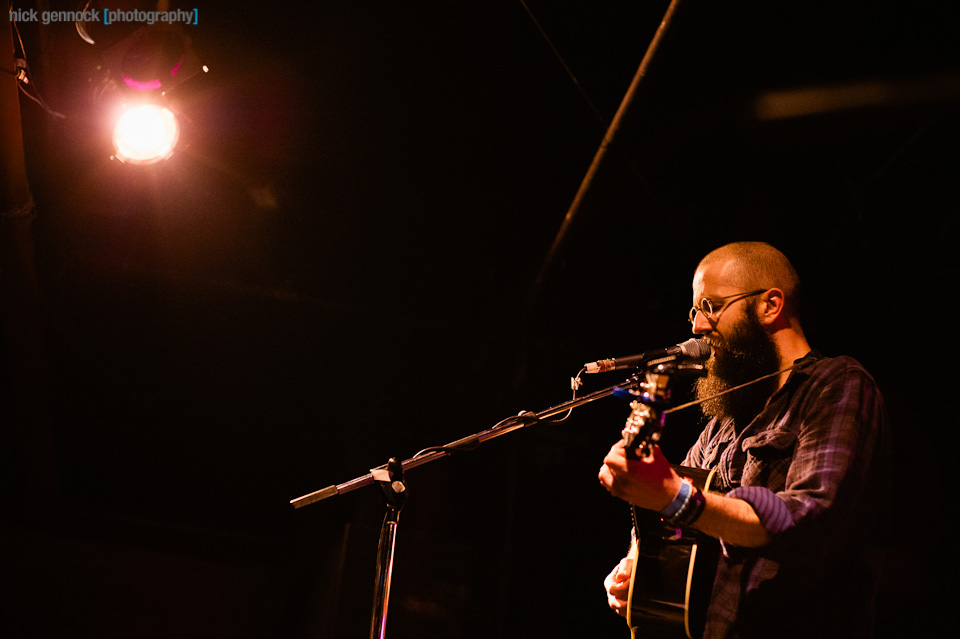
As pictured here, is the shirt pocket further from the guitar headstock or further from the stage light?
the stage light

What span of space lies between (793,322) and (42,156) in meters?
4.93

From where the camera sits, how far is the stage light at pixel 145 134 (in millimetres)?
3578

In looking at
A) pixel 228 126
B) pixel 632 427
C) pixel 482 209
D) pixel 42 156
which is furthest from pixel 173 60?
pixel 632 427

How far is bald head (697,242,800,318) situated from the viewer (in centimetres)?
255

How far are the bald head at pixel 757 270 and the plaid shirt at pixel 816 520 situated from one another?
0.47 meters

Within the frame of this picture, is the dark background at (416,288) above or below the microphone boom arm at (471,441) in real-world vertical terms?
above

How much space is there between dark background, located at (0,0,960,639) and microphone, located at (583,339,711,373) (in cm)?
121

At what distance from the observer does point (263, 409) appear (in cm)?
558

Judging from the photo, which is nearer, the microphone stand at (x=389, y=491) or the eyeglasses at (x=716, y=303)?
the microphone stand at (x=389, y=491)

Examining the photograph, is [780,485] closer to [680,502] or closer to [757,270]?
[680,502]

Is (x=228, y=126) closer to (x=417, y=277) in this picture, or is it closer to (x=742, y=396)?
(x=417, y=277)

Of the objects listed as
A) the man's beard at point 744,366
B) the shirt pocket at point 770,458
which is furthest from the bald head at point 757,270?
the shirt pocket at point 770,458

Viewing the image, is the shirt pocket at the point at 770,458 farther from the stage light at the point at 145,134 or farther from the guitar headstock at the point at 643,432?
the stage light at the point at 145,134

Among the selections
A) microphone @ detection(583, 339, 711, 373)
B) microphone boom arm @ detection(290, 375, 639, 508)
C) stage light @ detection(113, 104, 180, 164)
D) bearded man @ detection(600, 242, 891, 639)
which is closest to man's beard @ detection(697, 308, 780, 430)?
bearded man @ detection(600, 242, 891, 639)
